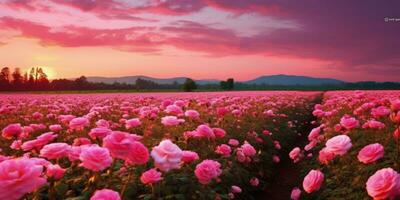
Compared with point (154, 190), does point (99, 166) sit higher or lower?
higher

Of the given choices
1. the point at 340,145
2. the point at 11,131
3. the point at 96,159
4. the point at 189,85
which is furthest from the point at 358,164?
the point at 189,85

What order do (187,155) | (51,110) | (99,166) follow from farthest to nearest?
(51,110), (187,155), (99,166)

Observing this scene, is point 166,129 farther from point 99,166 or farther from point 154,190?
point 99,166

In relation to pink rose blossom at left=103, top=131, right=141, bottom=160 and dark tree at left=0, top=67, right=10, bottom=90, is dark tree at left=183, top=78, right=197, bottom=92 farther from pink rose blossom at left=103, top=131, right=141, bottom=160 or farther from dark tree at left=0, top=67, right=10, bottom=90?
pink rose blossom at left=103, top=131, right=141, bottom=160

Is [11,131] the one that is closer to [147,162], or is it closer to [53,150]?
[147,162]

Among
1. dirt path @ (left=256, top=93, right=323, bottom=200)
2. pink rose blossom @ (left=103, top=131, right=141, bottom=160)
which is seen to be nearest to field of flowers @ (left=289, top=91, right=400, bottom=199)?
dirt path @ (left=256, top=93, right=323, bottom=200)

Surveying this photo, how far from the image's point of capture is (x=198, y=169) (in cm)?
327

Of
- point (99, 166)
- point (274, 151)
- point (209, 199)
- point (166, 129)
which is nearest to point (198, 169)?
point (209, 199)

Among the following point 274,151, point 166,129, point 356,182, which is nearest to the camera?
point 356,182

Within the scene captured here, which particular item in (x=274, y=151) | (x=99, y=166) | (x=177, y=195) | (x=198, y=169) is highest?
(x=99, y=166)

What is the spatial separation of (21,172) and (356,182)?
3.82 metres

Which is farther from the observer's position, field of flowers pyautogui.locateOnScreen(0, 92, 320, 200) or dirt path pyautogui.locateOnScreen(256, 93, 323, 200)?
dirt path pyautogui.locateOnScreen(256, 93, 323, 200)

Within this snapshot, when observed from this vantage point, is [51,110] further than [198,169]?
Yes

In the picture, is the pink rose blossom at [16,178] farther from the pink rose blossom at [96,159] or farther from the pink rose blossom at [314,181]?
the pink rose blossom at [314,181]
